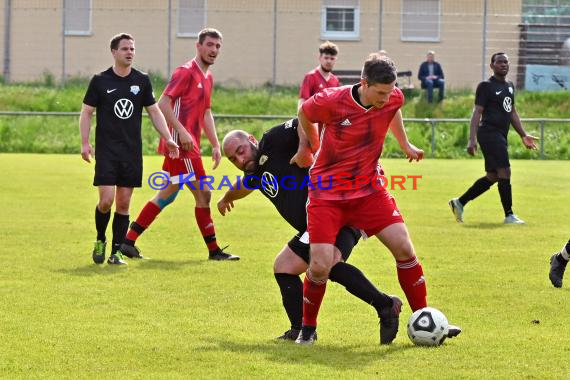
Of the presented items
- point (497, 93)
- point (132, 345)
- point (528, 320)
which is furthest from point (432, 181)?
point (132, 345)

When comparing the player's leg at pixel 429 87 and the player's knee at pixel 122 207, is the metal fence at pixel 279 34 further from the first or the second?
the player's knee at pixel 122 207

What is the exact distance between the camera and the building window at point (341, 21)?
35.5 meters

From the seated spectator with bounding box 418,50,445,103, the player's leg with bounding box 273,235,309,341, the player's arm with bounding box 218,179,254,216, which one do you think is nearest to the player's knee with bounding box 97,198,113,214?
the player's arm with bounding box 218,179,254,216

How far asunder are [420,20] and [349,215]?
2903cm

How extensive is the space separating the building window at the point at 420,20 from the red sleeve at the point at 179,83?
23.7m

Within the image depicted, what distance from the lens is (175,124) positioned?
11352mm

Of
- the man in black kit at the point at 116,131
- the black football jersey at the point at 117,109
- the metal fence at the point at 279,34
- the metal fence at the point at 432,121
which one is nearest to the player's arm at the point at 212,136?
the man in black kit at the point at 116,131

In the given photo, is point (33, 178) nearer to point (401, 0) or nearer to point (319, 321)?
point (319, 321)

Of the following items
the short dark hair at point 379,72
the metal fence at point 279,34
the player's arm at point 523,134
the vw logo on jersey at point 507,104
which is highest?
the metal fence at point 279,34

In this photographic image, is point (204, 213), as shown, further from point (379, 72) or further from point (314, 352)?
point (379, 72)

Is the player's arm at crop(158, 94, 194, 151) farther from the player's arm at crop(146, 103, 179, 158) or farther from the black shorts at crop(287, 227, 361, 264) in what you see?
the black shorts at crop(287, 227, 361, 264)

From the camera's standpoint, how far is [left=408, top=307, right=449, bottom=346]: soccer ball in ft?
23.0

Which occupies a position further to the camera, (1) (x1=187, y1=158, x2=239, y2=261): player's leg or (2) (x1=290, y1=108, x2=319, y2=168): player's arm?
(1) (x1=187, y1=158, x2=239, y2=261): player's leg

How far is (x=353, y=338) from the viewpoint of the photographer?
7.39 m
